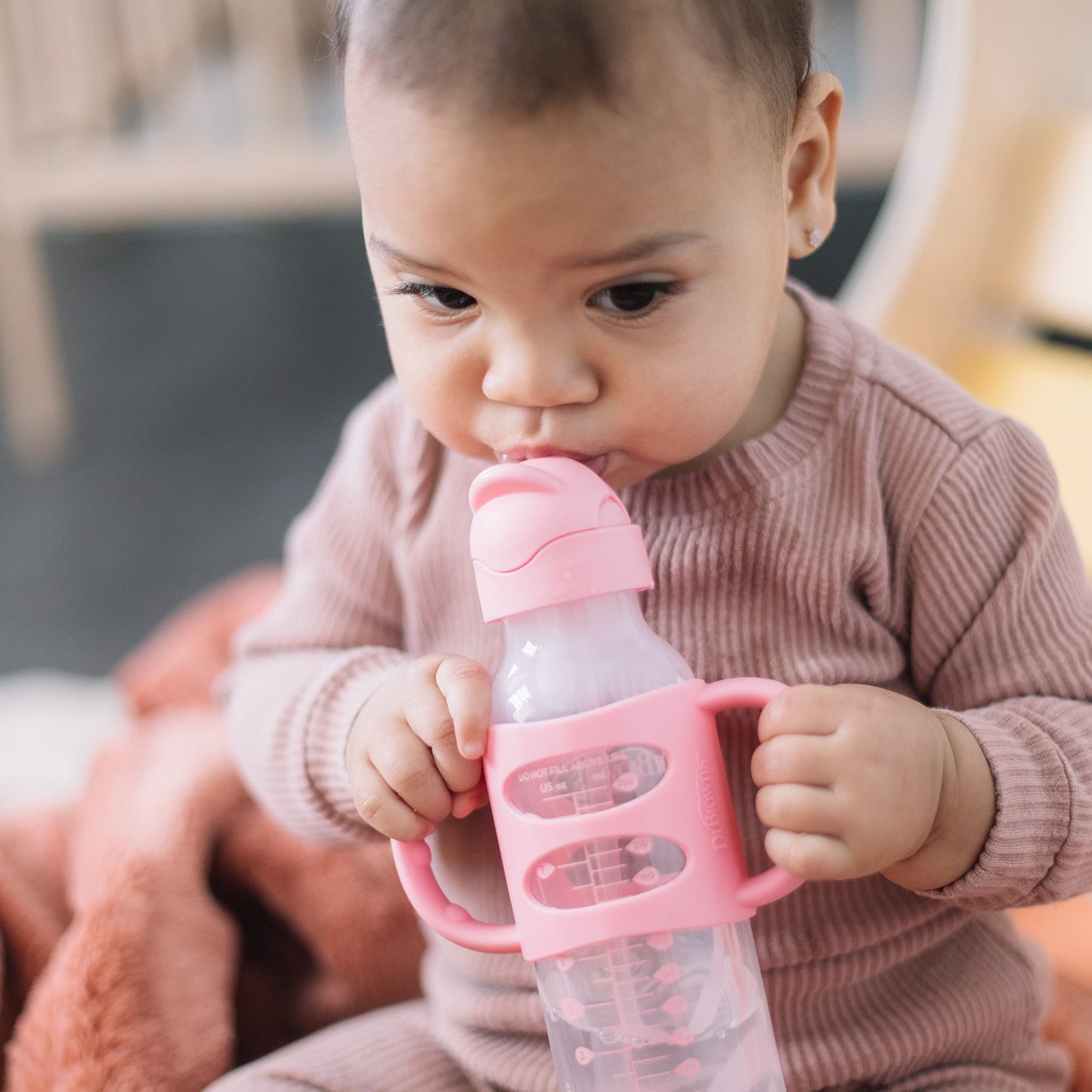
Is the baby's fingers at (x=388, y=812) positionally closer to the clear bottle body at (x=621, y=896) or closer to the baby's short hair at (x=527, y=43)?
the clear bottle body at (x=621, y=896)

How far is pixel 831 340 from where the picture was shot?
644 mm

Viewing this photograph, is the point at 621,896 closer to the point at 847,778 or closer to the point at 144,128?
the point at 847,778

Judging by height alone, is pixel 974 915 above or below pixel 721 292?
below

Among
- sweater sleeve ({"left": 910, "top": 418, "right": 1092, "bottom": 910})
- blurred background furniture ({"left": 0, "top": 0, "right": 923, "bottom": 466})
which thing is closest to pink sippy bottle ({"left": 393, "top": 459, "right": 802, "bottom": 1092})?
sweater sleeve ({"left": 910, "top": 418, "right": 1092, "bottom": 910})

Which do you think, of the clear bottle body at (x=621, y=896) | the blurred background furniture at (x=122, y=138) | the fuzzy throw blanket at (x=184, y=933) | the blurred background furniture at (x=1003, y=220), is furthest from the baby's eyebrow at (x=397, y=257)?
the blurred background furniture at (x=122, y=138)

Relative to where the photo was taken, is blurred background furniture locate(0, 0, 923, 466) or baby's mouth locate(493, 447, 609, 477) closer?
baby's mouth locate(493, 447, 609, 477)

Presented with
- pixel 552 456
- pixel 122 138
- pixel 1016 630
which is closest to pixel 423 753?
pixel 552 456

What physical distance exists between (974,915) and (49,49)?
2.13 meters

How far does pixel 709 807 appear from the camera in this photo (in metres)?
0.50

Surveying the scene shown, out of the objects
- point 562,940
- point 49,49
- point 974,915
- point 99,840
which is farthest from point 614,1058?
point 49,49

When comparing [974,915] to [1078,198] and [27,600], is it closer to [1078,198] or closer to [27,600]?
[1078,198]

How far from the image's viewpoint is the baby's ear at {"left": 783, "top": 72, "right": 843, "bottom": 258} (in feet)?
1.83

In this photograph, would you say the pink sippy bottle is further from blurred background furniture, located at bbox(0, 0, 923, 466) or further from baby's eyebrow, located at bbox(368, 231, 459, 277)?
blurred background furniture, located at bbox(0, 0, 923, 466)

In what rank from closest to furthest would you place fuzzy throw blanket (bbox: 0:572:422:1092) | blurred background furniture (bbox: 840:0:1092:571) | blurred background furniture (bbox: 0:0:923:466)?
fuzzy throw blanket (bbox: 0:572:422:1092) < blurred background furniture (bbox: 840:0:1092:571) < blurred background furniture (bbox: 0:0:923:466)
